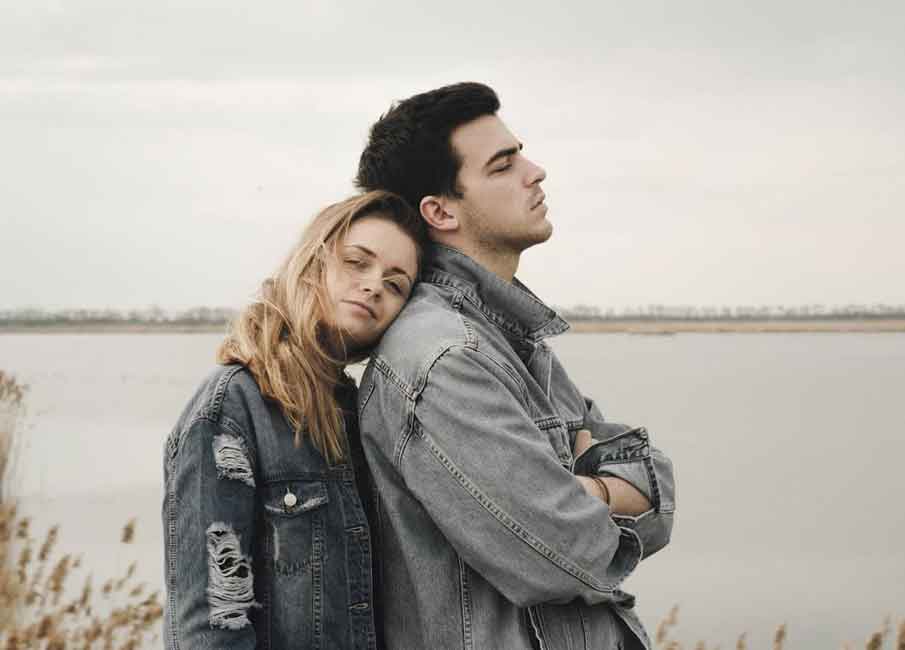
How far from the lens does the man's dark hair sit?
8.71 feet

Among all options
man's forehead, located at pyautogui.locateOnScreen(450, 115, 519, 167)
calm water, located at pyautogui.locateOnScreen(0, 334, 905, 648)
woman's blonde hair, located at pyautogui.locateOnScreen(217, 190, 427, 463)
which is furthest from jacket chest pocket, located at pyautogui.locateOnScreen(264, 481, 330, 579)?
calm water, located at pyautogui.locateOnScreen(0, 334, 905, 648)

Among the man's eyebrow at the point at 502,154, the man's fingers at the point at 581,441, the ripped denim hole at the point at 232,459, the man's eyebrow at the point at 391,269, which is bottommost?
the man's fingers at the point at 581,441

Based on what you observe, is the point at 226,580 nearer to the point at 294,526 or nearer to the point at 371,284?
the point at 294,526

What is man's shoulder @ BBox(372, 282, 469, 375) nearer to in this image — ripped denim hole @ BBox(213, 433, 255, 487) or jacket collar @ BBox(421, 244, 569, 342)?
jacket collar @ BBox(421, 244, 569, 342)

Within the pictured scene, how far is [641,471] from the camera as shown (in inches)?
95.3

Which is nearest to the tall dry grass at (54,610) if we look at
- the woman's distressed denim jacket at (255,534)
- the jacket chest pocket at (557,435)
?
the woman's distressed denim jacket at (255,534)

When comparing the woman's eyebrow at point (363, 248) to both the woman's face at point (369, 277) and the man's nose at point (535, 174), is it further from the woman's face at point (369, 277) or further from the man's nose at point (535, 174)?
the man's nose at point (535, 174)

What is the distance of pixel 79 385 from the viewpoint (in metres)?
20.6

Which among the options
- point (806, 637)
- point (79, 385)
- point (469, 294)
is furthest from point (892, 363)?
point (469, 294)

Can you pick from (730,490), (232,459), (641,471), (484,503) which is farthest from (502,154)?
(730,490)

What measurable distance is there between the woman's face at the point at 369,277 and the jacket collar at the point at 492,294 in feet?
0.42

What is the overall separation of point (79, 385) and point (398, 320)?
19.7m

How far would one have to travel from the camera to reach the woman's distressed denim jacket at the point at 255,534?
2010mm

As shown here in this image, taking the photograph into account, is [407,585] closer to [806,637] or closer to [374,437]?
A: [374,437]
